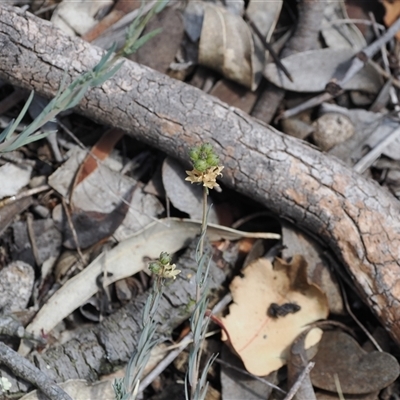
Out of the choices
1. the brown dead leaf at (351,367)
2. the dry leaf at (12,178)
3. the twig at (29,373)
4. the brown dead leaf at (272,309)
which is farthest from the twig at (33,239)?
the brown dead leaf at (351,367)

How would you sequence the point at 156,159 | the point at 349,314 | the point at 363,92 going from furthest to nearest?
1. the point at 363,92
2. the point at 156,159
3. the point at 349,314

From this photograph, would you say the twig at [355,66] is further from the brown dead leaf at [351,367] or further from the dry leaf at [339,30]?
the brown dead leaf at [351,367]

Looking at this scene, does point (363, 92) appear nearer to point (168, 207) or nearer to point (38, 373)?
point (168, 207)

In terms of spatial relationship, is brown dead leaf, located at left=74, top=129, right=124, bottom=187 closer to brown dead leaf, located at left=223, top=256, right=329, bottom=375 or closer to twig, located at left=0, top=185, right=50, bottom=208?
twig, located at left=0, top=185, right=50, bottom=208

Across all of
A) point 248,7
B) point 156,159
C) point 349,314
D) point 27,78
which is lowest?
point 349,314

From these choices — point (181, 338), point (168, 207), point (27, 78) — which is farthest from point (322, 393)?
point (27, 78)

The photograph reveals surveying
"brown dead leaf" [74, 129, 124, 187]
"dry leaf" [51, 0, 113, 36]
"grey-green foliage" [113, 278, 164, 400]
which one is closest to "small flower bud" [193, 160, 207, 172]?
"grey-green foliage" [113, 278, 164, 400]

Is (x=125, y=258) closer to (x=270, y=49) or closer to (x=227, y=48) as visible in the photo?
(x=227, y=48)
